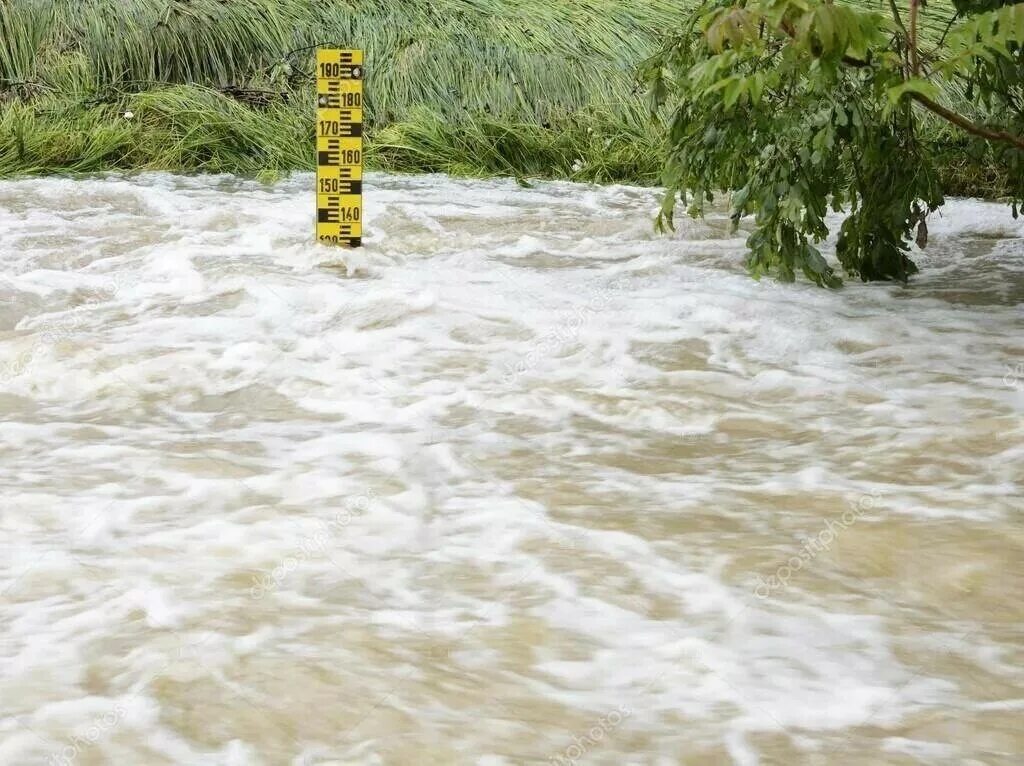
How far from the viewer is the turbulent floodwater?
1801mm

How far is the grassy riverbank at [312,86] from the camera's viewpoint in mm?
8914

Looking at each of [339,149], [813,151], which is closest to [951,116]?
[813,151]

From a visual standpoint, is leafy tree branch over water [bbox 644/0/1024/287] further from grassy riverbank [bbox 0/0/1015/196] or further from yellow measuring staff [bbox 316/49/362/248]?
grassy riverbank [bbox 0/0/1015/196]

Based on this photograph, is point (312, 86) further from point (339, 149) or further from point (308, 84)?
point (339, 149)

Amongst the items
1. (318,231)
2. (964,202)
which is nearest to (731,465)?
(318,231)

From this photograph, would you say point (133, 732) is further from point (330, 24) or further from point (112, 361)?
point (330, 24)

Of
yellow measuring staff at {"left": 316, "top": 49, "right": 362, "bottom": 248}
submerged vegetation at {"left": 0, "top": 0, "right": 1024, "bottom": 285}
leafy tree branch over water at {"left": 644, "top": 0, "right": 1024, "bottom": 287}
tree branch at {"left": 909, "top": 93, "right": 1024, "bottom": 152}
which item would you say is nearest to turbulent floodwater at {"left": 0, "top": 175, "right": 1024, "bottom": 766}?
leafy tree branch over water at {"left": 644, "top": 0, "right": 1024, "bottom": 287}

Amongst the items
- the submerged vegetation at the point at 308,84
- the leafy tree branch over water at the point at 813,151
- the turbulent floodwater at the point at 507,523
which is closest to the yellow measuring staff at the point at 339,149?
the turbulent floodwater at the point at 507,523

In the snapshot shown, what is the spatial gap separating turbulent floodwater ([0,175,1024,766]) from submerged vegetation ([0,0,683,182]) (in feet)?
14.1

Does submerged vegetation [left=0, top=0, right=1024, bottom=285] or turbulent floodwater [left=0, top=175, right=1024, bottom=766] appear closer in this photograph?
turbulent floodwater [left=0, top=175, right=1024, bottom=766]

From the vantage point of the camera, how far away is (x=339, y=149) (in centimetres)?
579

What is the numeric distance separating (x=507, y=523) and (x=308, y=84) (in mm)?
7963

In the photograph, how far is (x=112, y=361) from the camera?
365 cm

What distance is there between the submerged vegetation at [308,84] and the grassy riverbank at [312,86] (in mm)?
14
